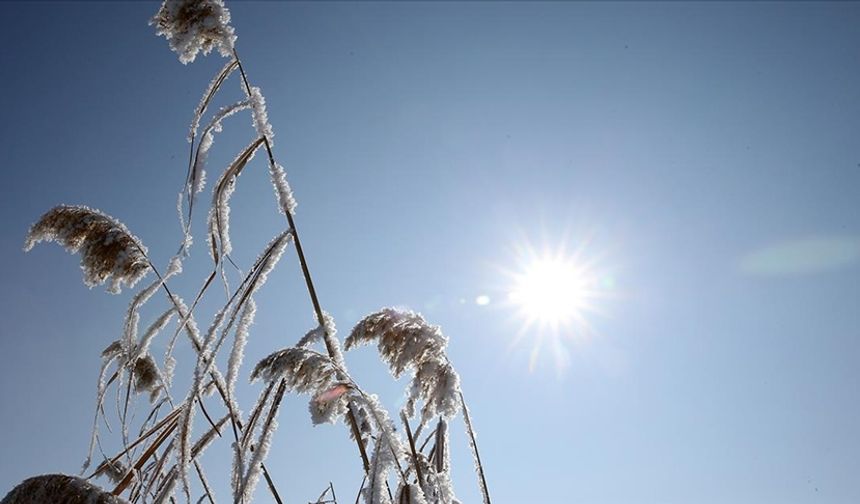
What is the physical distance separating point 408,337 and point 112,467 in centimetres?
118

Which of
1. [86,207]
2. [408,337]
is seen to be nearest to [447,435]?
[408,337]

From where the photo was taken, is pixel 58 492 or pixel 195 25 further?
pixel 195 25

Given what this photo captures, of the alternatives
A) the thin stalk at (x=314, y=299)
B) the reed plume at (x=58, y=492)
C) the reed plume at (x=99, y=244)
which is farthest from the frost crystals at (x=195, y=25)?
the reed plume at (x=58, y=492)

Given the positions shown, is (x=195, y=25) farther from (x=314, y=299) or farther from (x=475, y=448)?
(x=475, y=448)

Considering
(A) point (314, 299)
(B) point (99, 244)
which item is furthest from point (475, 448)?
(B) point (99, 244)

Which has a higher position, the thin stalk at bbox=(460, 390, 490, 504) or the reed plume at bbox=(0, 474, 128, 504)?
the thin stalk at bbox=(460, 390, 490, 504)

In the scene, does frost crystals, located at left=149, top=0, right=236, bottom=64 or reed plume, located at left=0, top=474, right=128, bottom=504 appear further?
frost crystals, located at left=149, top=0, right=236, bottom=64

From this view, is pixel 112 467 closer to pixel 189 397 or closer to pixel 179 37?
pixel 189 397

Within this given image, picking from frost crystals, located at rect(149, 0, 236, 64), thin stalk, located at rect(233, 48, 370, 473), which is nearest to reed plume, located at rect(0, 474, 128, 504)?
thin stalk, located at rect(233, 48, 370, 473)

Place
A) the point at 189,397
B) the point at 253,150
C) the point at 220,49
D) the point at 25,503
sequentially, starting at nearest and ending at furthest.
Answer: the point at 25,503, the point at 189,397, the point at 253,150, the point at 220,49

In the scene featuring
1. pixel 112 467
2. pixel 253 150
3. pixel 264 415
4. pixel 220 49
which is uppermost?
pixel 220 49

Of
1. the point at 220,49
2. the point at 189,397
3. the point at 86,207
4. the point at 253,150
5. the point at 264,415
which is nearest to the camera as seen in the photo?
the point at 189,397

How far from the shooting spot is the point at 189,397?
1.62m

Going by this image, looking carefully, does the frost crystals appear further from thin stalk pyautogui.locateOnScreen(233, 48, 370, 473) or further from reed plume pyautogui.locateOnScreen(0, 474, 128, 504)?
reed plume pyautogui.locateOnScreen(0, 474, 128, 504)
